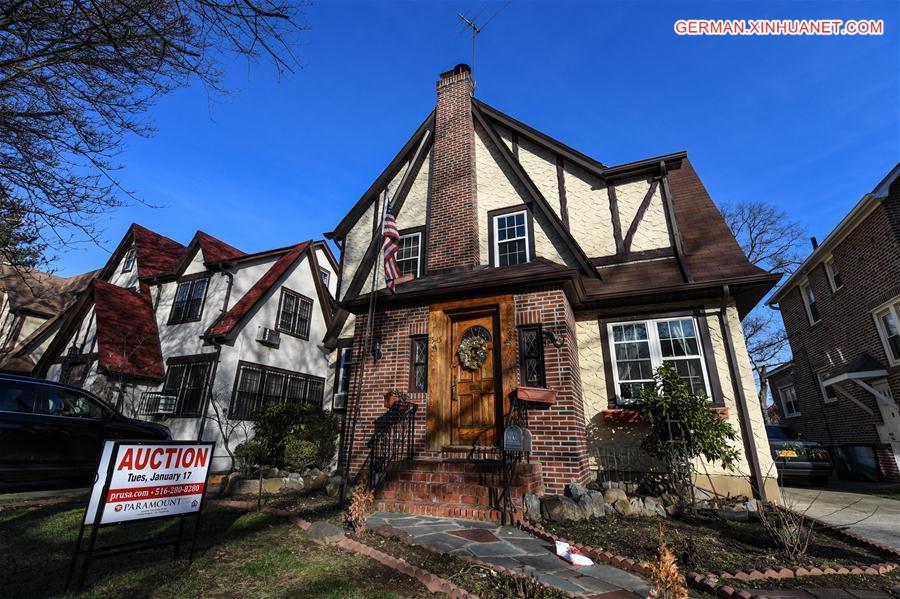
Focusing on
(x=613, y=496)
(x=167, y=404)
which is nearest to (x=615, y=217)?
(x=613, y=496)

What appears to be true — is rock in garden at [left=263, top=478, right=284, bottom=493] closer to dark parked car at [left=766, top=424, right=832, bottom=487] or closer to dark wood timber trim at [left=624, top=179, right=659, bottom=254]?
dark wood timber trim at [left=624, top=179, right=659, bottom=254]

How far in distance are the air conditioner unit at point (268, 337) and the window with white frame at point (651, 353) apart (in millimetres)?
10879

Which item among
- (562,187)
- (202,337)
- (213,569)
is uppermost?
(562,187)

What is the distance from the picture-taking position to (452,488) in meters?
6.29

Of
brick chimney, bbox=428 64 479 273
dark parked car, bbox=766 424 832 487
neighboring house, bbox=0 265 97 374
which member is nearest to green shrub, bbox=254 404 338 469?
brick chimney, bbox=428 64 479 273

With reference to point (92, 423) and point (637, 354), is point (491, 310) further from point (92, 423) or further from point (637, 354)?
point (92, 423)

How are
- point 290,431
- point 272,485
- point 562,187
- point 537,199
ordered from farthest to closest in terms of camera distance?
point 290,431
point 562,187
point 537,199
point 272,485

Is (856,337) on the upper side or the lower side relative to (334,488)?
upper

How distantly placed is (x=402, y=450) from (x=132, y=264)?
1616 centimetres

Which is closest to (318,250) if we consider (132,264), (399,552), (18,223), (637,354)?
(132,264)

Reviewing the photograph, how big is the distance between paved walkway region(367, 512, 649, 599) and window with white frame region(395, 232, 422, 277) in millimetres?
6615

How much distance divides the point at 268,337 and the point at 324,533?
1011cm

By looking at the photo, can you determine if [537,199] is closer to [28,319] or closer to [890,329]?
[890,329]

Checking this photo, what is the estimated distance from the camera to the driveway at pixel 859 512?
536cm
